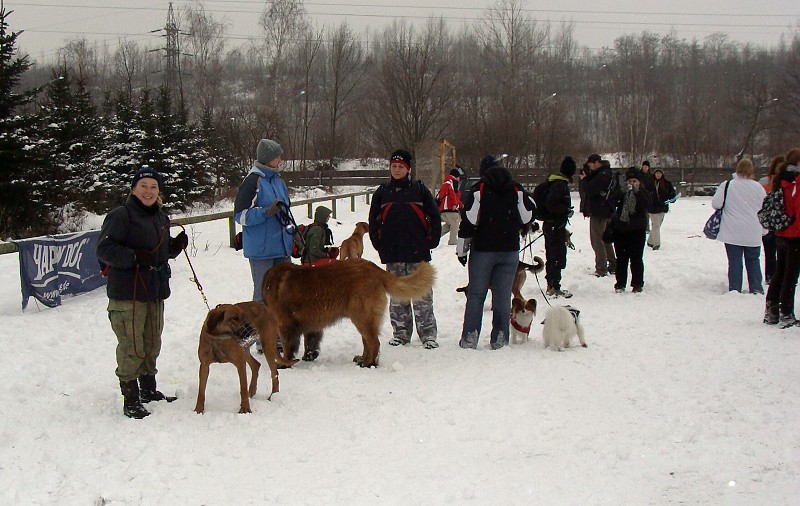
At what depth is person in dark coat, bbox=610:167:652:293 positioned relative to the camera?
9.14 m

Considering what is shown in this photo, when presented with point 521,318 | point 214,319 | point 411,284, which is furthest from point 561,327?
point 214,319

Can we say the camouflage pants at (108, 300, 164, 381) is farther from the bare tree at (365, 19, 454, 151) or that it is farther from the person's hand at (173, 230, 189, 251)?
the bare tree at (365, 19, 454, 151)

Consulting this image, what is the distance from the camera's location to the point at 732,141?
49.7 metres

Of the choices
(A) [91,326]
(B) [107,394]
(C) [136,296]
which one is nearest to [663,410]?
(C) [136,296]

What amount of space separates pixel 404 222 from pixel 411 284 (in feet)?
2.86

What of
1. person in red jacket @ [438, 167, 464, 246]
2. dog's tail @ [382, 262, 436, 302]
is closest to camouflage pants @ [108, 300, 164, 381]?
dog's tail @ [382, 262, 436, 302]

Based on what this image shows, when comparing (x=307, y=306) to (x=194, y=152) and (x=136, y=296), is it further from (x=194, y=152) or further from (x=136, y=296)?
(x=194, y=152)

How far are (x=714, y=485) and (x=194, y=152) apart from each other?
27.0m

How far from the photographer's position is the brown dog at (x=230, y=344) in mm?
4414

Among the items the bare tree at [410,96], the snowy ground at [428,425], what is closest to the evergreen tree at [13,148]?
the snowy ground at [428,425]

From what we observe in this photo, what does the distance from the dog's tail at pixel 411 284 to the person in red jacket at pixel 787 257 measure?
407 centimetres

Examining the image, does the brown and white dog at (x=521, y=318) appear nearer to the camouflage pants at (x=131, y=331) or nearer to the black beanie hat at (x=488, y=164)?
the black beanie hat at (x=488, y=164)

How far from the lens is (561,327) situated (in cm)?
641

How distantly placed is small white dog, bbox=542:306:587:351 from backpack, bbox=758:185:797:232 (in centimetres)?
247
